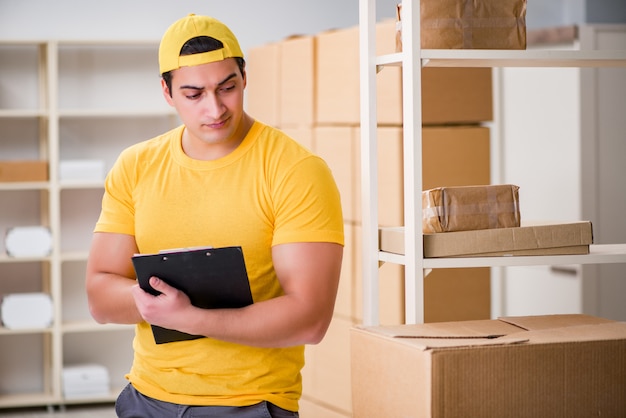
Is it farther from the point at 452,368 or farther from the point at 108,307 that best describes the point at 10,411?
the point at 452,368

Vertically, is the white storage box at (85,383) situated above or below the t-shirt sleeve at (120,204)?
below

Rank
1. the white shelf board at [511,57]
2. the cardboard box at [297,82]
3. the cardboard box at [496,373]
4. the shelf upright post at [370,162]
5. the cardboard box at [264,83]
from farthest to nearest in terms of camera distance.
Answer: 1. the cardboard box at [264,83]
2. the cardboard box at [297,82]
3. the shelf upright post at [370,162]
4. the white shelf board at [511,57]
5. the cardboard box at [496,373]

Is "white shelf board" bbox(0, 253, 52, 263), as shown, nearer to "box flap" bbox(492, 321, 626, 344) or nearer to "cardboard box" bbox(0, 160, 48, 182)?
"cardboard box" bbox(0, 160, 48, 182)

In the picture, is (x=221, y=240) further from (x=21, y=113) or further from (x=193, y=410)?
(x=21, y=113)

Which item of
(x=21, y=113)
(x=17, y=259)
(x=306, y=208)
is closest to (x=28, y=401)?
(x=17, y=259)

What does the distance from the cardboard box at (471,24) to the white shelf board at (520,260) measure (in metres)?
0.43

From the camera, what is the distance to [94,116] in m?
5.42

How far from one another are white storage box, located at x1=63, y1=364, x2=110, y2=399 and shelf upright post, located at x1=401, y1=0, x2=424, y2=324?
3.55 m

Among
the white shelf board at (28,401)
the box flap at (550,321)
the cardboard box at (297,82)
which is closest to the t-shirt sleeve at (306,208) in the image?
the box flap at (550,321)

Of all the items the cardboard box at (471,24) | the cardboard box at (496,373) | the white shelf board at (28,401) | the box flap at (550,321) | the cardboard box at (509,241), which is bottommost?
the white shelf board at (28,401)

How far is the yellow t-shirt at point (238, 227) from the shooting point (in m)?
1.80

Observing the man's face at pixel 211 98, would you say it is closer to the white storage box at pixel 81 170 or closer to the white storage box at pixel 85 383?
the white storage box at pixel 81 170

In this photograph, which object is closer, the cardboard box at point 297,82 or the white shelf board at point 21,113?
the cardboard box at point 297,82

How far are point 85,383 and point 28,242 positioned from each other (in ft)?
2.66
